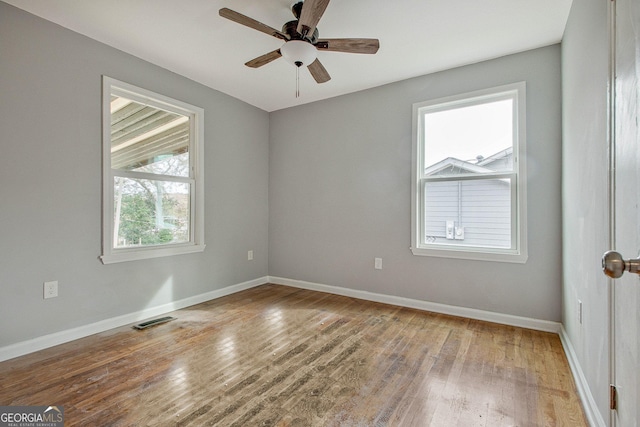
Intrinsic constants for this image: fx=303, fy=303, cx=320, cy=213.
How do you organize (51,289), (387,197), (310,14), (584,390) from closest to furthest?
(584,390)
(310,14)
(51,289)
(387,197)

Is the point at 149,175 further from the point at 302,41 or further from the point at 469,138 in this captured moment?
the point at 469,138

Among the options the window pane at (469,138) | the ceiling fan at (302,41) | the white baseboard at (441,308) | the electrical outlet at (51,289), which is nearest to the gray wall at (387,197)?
the white baseboard at (441,308)

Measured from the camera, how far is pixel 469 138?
3145 millimetres

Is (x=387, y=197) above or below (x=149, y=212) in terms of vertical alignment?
A: above

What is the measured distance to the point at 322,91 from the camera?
3.81 meters

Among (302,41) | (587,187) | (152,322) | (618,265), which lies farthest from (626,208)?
(152,322)

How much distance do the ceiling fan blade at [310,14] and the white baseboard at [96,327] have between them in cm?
293

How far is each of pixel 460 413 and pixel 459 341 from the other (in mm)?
974

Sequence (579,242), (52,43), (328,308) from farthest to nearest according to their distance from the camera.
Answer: (328,308) → (52,43) → (579,242)

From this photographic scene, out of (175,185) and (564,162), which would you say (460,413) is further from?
(175,185)

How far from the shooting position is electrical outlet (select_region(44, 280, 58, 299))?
7.86 feet

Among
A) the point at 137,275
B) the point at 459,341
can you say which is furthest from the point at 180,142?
the point at 459,341

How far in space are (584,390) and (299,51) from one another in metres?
2.78

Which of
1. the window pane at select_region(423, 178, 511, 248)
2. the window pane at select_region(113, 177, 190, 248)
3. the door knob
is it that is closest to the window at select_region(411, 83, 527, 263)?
the window pane at select_region(423, 178, 511, 248)
